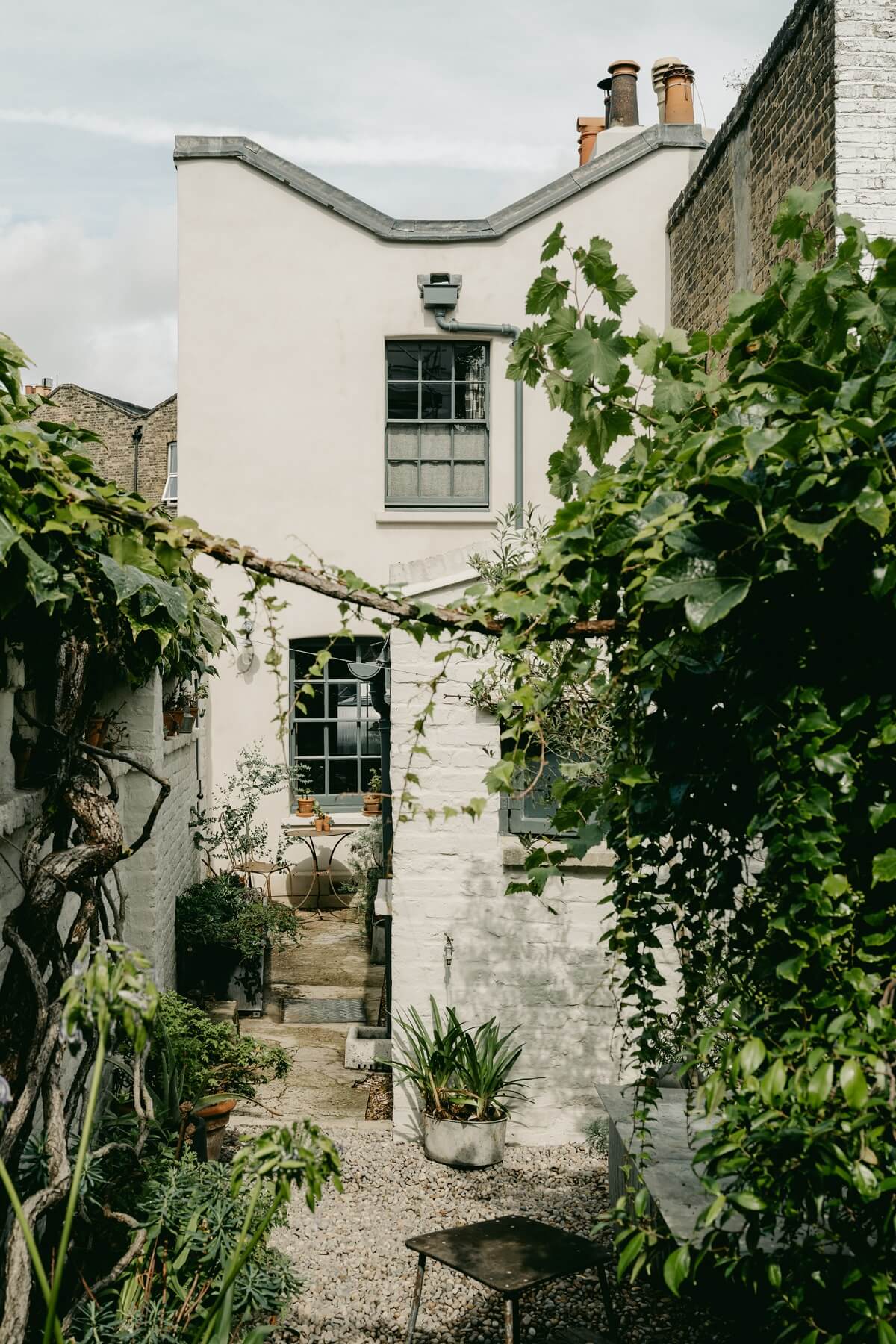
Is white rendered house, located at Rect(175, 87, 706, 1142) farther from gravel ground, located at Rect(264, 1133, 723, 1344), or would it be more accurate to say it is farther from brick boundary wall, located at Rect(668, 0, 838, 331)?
gravel ground, located at Rect(264, 1133, 723, 1344)

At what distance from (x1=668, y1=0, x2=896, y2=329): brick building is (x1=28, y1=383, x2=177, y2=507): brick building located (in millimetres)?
16472

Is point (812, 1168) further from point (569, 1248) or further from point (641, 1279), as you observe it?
point (641, 1279)

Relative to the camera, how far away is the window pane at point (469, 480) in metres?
11.4

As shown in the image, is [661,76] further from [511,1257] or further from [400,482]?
[511,1257]

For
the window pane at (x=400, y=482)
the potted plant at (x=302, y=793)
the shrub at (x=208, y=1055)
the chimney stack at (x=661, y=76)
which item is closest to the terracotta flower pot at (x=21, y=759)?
the shrub at (x=208, y=1055)

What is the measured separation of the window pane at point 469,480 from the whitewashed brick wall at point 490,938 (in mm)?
5944

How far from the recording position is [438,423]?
11.3 meters

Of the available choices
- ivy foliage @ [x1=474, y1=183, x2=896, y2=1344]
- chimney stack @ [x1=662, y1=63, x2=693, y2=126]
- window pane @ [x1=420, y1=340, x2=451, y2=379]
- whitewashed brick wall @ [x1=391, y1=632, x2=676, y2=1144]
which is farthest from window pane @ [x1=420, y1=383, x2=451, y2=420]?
ivy foliage @ [x1=474, y1=183, x2=896, y2=1344]

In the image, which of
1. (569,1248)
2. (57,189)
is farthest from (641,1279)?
(57,189)

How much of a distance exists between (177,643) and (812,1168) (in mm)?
3120

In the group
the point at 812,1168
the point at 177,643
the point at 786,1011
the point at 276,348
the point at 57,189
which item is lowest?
the point at 812,1168

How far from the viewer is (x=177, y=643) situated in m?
4.38

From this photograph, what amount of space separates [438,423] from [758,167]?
4.59 m

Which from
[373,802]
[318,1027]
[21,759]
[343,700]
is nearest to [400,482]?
[343,700]
